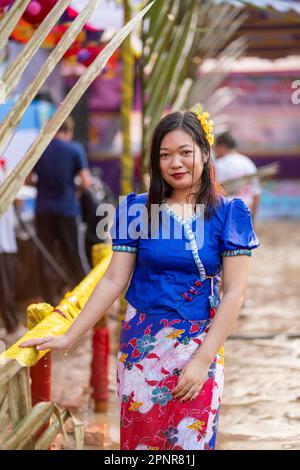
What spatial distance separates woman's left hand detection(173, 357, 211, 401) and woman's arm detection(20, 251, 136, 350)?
316mm

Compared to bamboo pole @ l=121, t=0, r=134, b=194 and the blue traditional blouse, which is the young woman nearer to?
the blue traditional blouse

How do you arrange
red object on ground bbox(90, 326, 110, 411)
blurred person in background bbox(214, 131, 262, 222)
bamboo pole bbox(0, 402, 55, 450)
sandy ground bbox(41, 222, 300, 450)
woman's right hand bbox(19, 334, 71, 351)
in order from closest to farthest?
bamboo pole bbox(0, 402, 55, 450) → woman's right hand bbox(19, 334, 71, 351) → sandy ground bbox(41, 222, 300, 450) → red object on ground bbox(90, 326, 110, 411) → blurred person in background bbox(214, 131, 262, 222)

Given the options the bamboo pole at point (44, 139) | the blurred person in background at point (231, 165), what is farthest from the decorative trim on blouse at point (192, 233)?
the blurred person in background at point (231, 165)

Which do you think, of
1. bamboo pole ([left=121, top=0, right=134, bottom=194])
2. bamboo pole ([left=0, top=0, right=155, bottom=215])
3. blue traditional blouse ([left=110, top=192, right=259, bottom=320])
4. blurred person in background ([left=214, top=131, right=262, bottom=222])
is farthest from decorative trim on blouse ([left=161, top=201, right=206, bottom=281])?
blurred person in background ([left=214, top=131, right=262, bottom=222])

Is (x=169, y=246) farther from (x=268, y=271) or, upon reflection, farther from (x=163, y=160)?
(x=268, y=271)

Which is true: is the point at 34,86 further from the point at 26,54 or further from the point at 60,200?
the point at 60,200

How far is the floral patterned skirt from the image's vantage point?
249cm

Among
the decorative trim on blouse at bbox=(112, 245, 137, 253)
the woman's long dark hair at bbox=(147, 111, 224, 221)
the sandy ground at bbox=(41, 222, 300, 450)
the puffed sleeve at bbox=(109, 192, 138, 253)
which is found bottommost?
the sandy ground at bbox=(41, 222, 300, 450)

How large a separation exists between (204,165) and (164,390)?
70 cm

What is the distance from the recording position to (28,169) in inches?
80.1

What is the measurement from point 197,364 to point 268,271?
8090 mm

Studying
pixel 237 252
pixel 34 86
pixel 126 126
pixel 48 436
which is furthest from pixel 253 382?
pixel 34 86

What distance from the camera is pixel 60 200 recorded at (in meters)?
7.20
